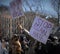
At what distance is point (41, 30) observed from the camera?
325 inches

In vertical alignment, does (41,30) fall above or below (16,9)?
above

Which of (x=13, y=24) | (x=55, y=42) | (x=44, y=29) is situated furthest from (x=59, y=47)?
(x=13, y=24)

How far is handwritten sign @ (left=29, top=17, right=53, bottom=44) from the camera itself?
8172mm

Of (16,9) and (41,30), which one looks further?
(16,9)

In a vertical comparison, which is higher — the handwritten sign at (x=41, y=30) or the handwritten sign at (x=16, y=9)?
the handwritten sign at (x=41, y=30)

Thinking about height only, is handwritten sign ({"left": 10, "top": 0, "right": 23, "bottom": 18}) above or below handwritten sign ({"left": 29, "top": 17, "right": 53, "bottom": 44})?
below

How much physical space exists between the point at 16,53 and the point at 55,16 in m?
14.4

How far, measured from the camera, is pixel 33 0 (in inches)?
1019

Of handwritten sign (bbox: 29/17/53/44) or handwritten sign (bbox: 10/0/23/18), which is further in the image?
handwritten sign (bbox: 10/0/23/18)

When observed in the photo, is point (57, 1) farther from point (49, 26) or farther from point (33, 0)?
point (49, 26)

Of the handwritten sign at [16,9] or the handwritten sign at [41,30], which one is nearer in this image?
the handwritten sign at [41,30]

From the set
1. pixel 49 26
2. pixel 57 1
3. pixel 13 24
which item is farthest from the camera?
pixel 13 24

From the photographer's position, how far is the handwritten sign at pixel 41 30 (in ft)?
26.8

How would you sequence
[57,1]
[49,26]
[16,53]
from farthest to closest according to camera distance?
[57,1]
[16,53]
[49,26]
